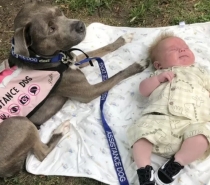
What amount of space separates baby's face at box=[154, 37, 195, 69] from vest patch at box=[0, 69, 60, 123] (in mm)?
1287

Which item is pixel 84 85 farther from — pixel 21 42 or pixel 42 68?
pixel 21 42

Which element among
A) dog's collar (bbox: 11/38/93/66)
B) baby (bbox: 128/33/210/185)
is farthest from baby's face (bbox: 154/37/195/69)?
dog's collar (bbox: 11/38/93/66)

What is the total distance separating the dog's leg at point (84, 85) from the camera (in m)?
5.11

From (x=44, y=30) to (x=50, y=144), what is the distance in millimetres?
1351

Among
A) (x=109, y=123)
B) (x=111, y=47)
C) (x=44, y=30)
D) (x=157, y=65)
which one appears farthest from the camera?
(x=111, y=47)

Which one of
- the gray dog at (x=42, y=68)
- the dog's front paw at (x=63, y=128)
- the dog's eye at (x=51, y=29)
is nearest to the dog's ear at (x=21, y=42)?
the gray dog at (x=42, y=68)

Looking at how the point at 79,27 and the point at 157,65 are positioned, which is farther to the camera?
the point at 157,65

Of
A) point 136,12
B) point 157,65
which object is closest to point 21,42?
point 157,65

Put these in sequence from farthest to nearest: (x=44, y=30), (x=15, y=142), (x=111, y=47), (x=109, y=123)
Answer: (x=111, y=47) < (x=109, y=123) < (x=44, y=30) < (x=15, y=142)

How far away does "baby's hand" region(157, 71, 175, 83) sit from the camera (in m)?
4.77

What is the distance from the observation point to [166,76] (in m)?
4.78

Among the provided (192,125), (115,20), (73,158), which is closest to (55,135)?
(73,158)

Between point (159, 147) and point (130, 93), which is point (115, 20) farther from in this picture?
point (159, 147)

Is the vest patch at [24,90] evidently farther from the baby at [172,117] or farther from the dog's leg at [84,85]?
the baby at [172,117]
